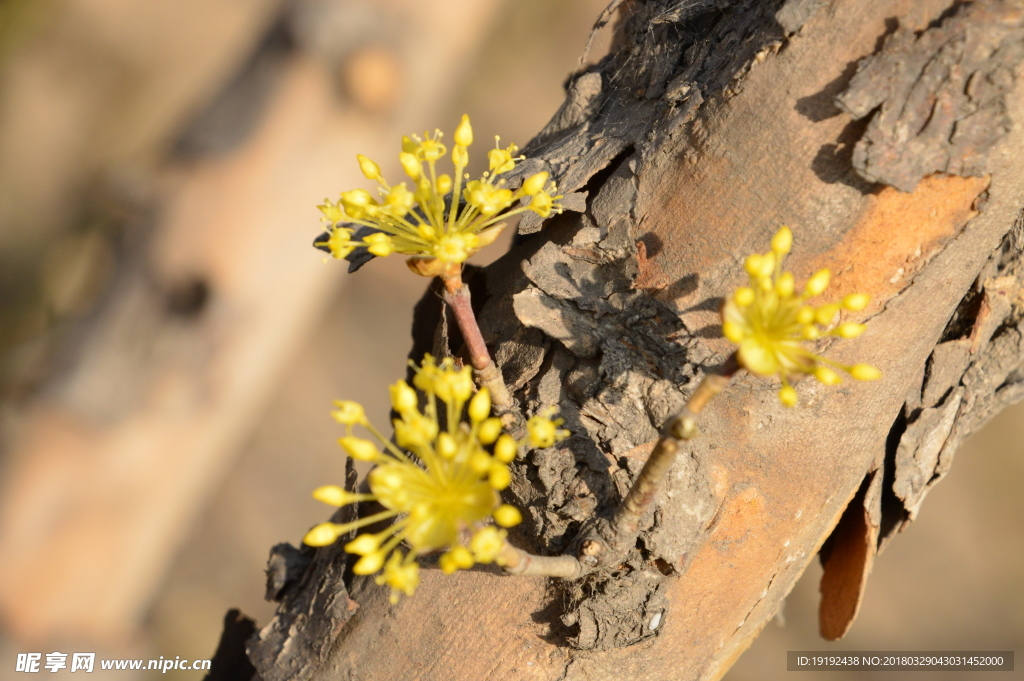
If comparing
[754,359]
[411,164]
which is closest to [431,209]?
[411,164]

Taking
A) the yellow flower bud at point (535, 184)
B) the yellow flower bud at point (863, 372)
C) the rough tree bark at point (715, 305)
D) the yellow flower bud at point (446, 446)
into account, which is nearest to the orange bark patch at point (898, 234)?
the rough tree bark at point (715, 305)

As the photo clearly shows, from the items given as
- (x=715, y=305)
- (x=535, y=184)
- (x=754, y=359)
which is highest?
(x=535, y=184)

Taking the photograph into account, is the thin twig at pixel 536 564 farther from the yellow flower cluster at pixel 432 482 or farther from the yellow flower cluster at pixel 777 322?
the yellow flower cluster at pixel 777 322

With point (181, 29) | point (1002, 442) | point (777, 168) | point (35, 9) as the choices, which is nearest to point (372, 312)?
point (181, 29)

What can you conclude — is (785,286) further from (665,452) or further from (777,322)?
(665,452)

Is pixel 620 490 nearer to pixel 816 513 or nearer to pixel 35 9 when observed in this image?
pixel 816 513

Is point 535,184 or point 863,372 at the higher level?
point 535,184

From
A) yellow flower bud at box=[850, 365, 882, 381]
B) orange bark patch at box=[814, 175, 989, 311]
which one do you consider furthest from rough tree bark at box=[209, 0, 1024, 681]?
yellow flower bud at box=[850, 365, 882, 381]
